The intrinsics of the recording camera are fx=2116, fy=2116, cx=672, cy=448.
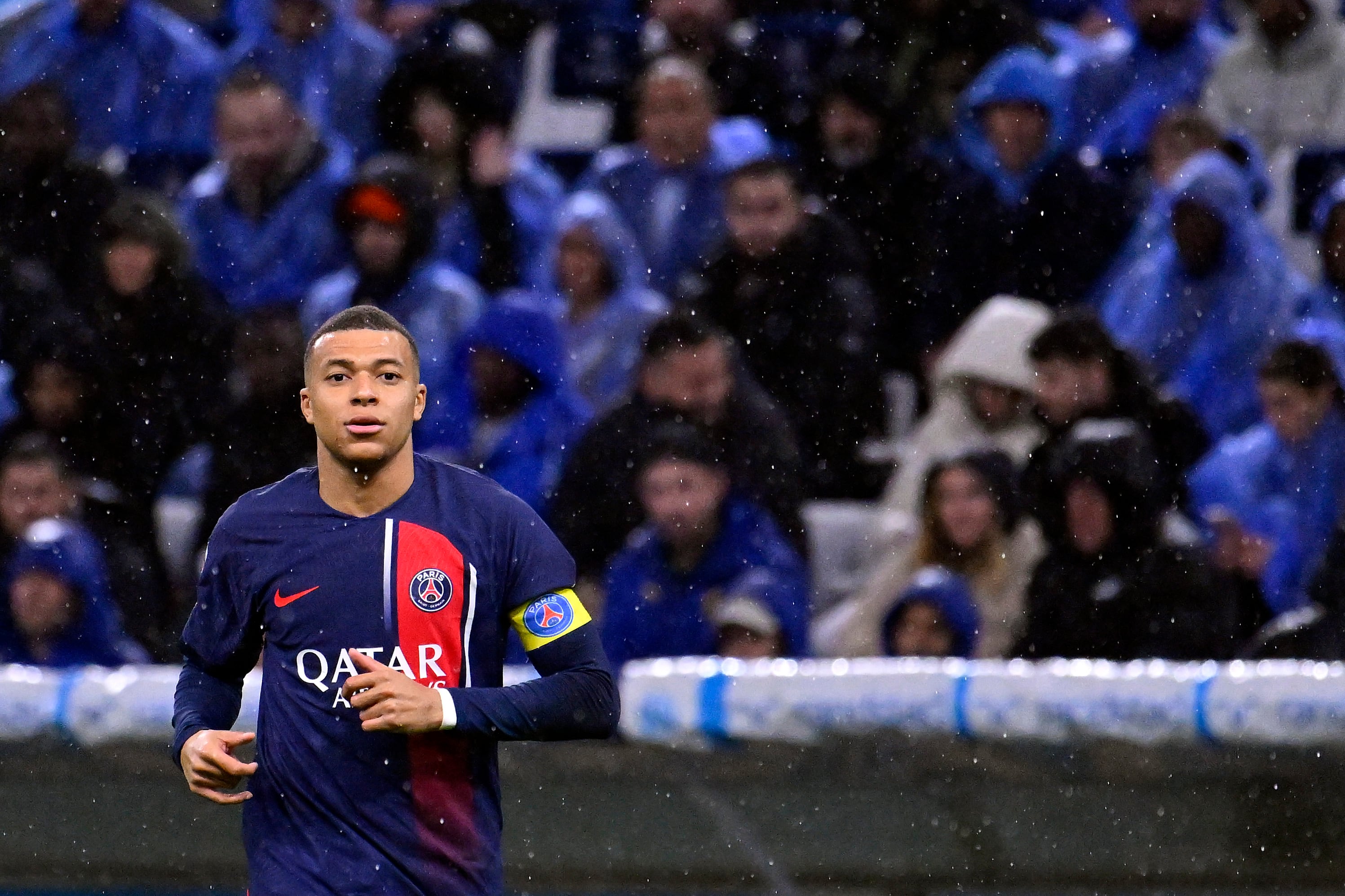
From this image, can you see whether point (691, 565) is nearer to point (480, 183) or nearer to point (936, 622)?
point (936, 622)

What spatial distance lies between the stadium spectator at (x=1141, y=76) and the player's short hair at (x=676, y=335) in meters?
1.64

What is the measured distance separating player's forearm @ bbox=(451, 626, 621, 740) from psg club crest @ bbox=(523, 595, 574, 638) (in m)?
0.02

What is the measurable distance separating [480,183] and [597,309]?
835mm

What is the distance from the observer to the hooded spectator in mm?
8648

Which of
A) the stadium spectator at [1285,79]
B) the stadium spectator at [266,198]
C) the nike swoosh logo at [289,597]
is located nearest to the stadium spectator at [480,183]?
the stadium spectator at [266,198]

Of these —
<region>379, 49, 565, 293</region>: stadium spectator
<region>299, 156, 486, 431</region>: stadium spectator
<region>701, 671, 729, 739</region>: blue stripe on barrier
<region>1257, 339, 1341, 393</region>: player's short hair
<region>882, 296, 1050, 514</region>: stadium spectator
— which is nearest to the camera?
<region>701, 671, 729, 739</region>: blue stripe on barrier

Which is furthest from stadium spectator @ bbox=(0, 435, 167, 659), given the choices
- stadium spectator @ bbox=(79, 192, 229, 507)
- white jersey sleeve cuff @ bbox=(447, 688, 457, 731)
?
white jersey sleeve cuff @ bbox=(447, 688, 457, 731)

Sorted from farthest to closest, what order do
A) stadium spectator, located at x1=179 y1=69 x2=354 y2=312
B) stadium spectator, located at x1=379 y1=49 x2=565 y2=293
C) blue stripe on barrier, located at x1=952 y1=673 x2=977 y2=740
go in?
stadium spectator, located at x1=179 y1=69 x2=354 y2=312 < stadium spectator, located at x1=379 y1=49 x2=565 y2=293 < blue stripe on barrier, located at x1=952 y1=673 x2=977 y2=740

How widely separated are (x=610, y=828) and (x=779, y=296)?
8.08 ft

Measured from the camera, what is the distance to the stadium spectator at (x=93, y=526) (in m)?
6.63

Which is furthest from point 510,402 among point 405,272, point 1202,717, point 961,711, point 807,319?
point 1202,717

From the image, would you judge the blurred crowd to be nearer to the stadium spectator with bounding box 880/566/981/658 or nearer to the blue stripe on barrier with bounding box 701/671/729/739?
the stadium spectator with bounding box 880/566/981/658

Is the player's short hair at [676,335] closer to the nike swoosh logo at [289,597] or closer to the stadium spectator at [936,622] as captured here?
the stadium spectator at [936,622]

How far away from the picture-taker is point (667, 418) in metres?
A: 6.48
